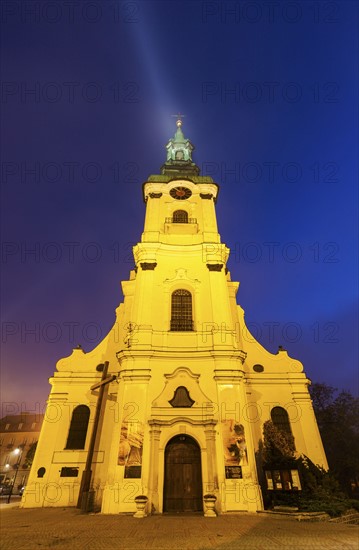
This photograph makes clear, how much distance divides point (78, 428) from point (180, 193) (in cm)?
1762

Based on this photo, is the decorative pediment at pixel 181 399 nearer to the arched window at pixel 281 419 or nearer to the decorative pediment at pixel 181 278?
the arched window at pixel 281 419

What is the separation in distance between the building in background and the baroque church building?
45269 millimetres

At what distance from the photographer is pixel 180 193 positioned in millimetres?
25438

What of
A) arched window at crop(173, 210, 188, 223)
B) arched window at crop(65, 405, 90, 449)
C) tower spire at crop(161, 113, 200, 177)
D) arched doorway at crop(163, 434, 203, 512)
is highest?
tower spire at crop(161, 113, 200, 177)

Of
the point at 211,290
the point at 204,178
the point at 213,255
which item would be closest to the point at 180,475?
the point at 211,290

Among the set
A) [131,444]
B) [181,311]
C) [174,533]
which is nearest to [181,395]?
[131,444]

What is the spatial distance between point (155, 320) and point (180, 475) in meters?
7.47

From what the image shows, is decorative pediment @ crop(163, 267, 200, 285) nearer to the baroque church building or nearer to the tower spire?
the baroque church building

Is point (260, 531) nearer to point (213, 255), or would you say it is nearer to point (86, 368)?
point (86, 368)

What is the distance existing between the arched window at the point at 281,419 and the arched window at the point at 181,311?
6.55 metres

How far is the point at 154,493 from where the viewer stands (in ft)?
42.8

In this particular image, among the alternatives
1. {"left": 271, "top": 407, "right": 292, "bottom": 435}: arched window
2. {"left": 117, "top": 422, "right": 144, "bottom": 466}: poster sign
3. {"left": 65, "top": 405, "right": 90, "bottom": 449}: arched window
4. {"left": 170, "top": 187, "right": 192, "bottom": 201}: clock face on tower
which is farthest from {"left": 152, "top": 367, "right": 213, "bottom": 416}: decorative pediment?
{"left": 170, "top": 187, "right": 192, "bottom": 201}: clock face on tower

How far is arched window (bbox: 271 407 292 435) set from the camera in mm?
17203

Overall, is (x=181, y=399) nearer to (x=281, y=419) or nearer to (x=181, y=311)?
(x=181, y=311)
